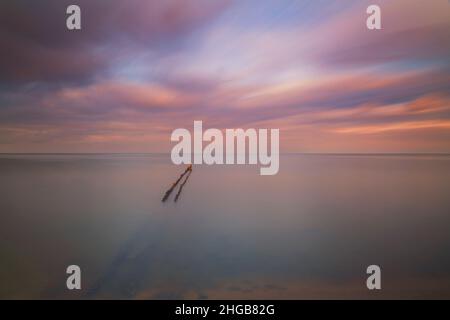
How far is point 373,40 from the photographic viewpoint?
78.4 inches

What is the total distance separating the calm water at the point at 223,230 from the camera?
2.02 metres

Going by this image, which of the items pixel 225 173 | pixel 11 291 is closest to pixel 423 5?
pixel 225 173

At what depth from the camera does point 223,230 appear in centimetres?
229

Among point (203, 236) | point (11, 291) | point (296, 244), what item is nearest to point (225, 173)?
point (203, 236)

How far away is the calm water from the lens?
2023mm

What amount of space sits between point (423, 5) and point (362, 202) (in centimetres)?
172

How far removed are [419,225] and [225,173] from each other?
6.20ft

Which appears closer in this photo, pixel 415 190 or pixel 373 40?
pixel 373 40

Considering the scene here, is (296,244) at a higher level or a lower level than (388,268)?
higher
